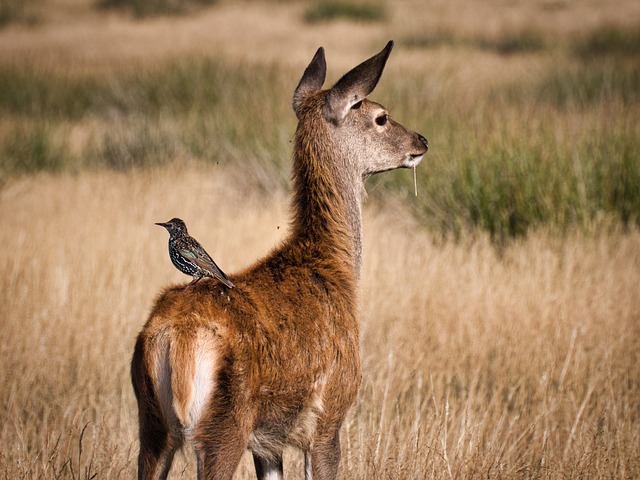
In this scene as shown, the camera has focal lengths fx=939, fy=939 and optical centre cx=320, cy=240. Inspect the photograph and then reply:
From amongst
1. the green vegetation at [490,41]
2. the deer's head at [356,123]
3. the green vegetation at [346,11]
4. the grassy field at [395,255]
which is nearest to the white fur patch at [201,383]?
the grassy field at [395,255]

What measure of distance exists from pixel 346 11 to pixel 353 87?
31063 mm

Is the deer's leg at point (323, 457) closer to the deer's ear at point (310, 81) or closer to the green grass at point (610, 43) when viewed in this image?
the deer's ear at point (310, 81)

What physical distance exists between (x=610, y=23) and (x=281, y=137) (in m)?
17.5

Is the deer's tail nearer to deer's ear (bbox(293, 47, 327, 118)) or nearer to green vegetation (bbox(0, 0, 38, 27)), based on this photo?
deer's ear (bbox(293, 47, 327, 118))

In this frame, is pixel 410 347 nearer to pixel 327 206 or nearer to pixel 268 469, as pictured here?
pixel 327 206

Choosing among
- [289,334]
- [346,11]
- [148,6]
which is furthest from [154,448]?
[148,6]

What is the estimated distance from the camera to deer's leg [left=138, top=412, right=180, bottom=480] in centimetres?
322

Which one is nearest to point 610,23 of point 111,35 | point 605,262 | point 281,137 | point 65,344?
point 111,35

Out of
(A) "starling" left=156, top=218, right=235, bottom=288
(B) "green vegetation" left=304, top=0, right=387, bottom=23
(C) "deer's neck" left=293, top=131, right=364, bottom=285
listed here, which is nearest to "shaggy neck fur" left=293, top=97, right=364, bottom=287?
(C) "deer's neck" left=293, top=131, right=364, bottom=285

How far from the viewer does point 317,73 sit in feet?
16.5

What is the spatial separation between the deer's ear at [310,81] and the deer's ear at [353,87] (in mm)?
253

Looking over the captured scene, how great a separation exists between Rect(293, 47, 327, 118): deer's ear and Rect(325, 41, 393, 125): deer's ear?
0.83 ft

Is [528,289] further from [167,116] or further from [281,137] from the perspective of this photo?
[167,116]

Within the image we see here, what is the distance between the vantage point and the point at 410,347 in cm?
642
